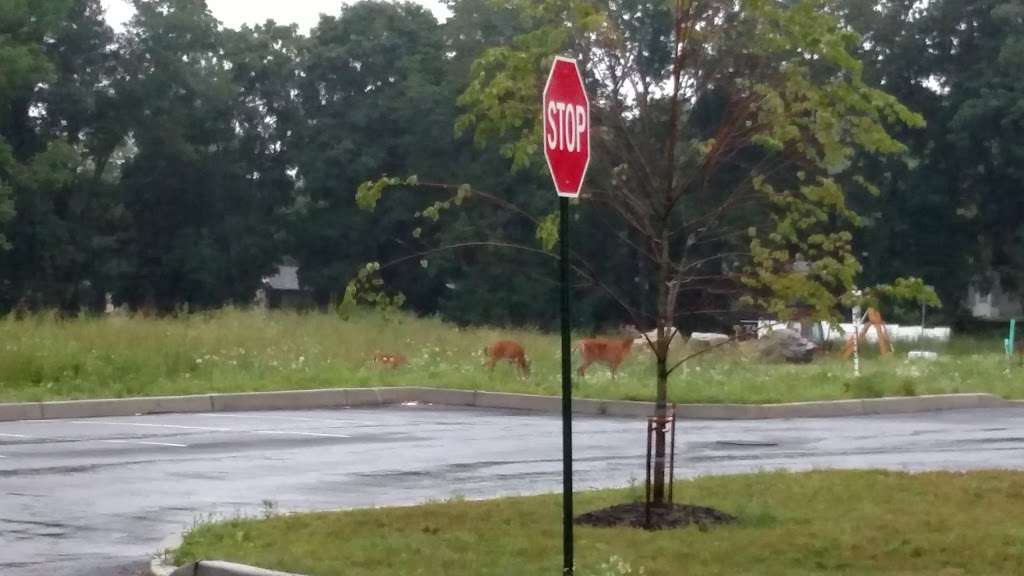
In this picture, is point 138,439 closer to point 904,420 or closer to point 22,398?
point 22,398

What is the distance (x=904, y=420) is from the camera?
20969 mm

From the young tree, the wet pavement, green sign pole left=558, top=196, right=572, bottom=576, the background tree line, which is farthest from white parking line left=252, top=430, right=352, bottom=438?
the background tree line

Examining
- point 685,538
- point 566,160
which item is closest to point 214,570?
point 685,538

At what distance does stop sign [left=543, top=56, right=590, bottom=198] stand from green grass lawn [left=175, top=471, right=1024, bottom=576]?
6.38ft

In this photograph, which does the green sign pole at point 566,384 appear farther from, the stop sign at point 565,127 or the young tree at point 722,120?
the young tree at point 722,120

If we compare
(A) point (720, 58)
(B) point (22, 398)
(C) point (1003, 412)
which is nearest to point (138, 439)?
(B) point (22, 398)

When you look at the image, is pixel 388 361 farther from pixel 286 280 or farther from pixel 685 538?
pixel 286 280

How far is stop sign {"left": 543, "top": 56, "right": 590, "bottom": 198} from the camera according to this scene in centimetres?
768

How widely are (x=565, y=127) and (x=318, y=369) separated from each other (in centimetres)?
1914

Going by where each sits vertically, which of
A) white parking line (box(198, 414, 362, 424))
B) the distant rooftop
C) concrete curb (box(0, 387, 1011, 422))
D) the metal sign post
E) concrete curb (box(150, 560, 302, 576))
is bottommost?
concrete curb (box(150, 560, 302, 576))

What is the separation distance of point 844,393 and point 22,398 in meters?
11.6

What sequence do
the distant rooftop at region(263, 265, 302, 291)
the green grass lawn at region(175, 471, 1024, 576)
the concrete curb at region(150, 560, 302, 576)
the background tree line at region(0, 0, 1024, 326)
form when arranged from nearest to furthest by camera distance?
the concrete curb at region(150, 560, 302, 576) → the green grass lawn at region(175, 471, 1024, 576) → the background tree line at region(0, 0, 1024, 326) → the distant rooftop at region(263, 265, 302, 291)

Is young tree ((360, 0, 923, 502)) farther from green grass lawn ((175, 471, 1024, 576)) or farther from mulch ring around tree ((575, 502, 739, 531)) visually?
green grass lawn ((175, 471, 1024, 576))

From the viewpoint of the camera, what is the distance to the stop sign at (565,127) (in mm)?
7680
